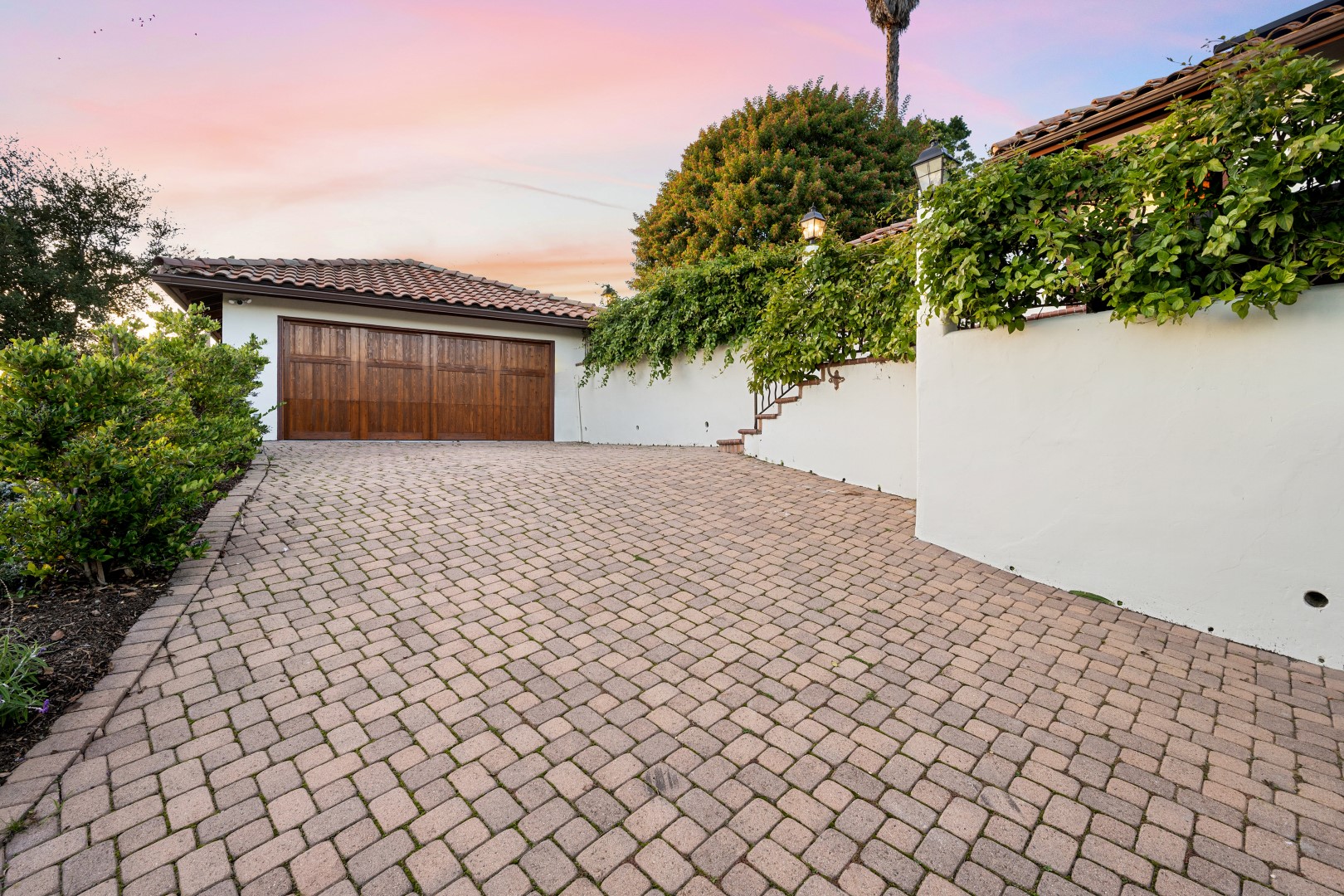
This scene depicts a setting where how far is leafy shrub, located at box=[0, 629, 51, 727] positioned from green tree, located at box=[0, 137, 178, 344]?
18896 millimetres

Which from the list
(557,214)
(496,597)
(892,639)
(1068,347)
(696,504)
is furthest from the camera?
(557,214)

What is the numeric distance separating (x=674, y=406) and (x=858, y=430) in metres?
4.81

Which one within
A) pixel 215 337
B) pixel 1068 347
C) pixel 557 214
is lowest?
pixel 1068 347

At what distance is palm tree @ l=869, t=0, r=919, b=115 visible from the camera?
1767 cm

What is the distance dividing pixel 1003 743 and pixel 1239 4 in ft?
24.5

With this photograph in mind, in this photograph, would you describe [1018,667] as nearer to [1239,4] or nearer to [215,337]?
[1239,4]

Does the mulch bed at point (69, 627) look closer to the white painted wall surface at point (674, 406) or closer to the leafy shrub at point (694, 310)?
the white painted wall surface at point (674, 406)

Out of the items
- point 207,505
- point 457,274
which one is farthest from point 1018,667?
point 457,274

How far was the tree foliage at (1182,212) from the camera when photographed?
2.88 meters

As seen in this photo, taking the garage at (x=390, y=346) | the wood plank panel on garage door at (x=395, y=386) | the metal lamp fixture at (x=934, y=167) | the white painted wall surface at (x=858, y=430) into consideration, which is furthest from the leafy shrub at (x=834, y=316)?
the wood plank panel on garage door at (x=395, y=386)

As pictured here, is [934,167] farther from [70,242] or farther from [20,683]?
[70,242]

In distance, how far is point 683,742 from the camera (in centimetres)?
234

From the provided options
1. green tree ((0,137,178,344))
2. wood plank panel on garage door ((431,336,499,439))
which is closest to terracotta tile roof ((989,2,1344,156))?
wood plank panel on garage door ((431,336,499,439))

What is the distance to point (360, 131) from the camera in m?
9.81
